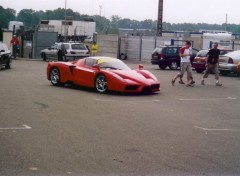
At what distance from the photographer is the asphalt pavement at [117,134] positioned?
6.51 metres

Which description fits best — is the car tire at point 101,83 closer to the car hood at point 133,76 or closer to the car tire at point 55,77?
the car hood at point 133,76

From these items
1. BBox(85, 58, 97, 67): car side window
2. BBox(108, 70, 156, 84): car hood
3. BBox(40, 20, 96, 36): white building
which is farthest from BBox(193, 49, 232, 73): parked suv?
BBox(40, 20, 96, 36): white building

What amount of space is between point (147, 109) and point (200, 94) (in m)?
4.51

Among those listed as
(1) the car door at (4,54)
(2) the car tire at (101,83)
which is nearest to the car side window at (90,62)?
(2) the car tire at (101,83)

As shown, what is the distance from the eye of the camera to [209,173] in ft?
A: 20.8

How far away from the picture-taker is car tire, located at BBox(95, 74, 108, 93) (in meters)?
15.6

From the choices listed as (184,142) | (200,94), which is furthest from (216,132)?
(200,94)

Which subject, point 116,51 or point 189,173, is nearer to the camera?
point 189,173

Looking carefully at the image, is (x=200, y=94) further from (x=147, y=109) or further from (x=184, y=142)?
(x=184, y=142)

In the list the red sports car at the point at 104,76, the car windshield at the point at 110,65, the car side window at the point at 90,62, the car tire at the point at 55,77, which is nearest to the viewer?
the red sports car at the point at 104,76

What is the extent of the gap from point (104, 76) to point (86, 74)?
38.3 inches

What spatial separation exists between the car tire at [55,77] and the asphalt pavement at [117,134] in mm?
2364

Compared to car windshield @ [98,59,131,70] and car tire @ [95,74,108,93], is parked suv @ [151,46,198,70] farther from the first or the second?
car tire @ [95,74,108,93]

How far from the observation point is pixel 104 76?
15570mm
